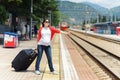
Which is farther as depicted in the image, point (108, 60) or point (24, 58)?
point (108, 60)

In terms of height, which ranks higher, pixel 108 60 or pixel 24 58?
pixel 24 58

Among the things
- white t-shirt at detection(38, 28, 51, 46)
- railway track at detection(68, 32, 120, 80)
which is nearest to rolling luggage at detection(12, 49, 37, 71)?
white t-shirt at detection(38, 28, 51, 46)

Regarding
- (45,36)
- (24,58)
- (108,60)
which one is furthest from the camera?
(108,60)

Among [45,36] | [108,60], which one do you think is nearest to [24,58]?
[45,36]

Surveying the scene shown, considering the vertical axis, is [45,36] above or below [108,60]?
above

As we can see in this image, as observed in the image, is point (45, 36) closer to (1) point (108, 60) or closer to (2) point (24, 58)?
(2) point (24, 58)

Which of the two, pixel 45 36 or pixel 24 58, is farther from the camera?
pixel 24 58

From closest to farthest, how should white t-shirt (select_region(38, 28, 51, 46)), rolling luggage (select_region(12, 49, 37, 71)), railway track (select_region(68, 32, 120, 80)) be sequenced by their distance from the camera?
white t-shirt (select_region(38, 28, 51, 46)), rolling luggage (select_region(12, 49, 37, 71)), railway track (select_region(68, 32, 120, 80))

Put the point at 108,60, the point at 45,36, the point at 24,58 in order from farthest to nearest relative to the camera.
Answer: the point at 108,60, the point at 24,58, the point at 45,36

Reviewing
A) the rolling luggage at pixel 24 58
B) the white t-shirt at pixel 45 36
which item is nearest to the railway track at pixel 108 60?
the white t-shirt at pixel 45 36

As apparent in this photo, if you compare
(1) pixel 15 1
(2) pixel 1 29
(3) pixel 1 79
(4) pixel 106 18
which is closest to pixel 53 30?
(3) pixel 1 79

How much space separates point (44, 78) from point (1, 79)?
136 cm

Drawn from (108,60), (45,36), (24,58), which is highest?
(45,36)

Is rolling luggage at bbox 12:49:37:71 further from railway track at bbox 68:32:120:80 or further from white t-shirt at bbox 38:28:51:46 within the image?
railway track at bbox 68:32:120:80
